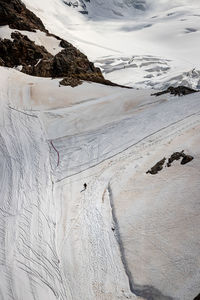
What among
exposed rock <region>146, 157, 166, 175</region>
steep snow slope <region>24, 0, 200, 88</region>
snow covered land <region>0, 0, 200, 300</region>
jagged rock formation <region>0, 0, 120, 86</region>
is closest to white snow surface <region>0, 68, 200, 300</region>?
snow covered land <region>0, 0, 200, 300</region>

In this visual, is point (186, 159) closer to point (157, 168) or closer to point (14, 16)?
point (157, 168)

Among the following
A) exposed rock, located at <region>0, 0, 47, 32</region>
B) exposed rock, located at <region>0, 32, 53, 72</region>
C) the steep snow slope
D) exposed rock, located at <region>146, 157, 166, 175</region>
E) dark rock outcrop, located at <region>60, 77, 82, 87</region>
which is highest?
exposed rock, located at <region>0, 0, 47, 32</region>

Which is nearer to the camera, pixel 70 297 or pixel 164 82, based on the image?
pixel 70 297

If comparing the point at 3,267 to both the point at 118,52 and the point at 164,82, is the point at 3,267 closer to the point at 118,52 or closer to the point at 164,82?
the point at 164,82

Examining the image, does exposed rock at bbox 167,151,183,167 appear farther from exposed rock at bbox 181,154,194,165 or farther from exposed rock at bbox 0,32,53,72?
exposed rock at bbox 0,32,53,72

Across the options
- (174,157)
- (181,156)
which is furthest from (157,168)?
(181,156)

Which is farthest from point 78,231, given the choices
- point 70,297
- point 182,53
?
point 182,53

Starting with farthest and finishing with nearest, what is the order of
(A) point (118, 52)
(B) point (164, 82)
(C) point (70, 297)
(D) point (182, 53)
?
(D) point (182, 53)
(A) point (118, 52)
(B) point (164, 82)
(C) point (70, 297)
